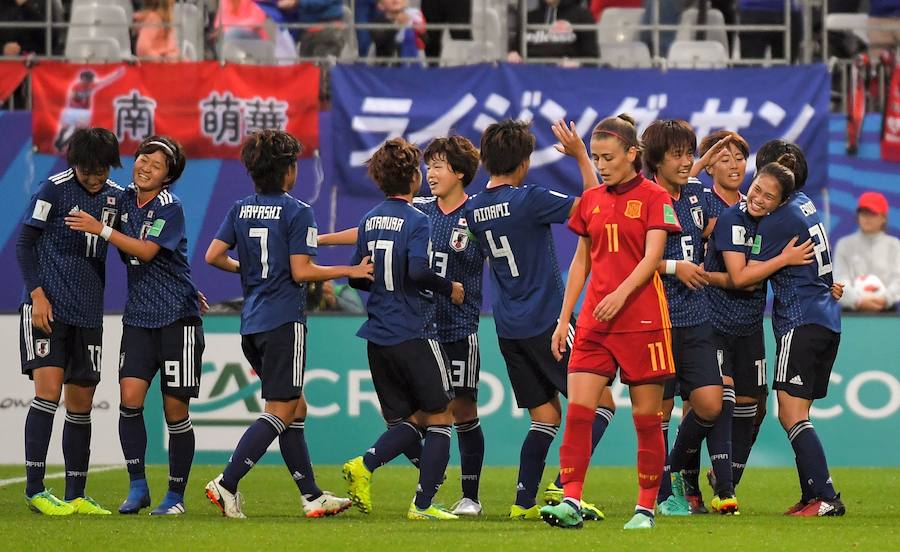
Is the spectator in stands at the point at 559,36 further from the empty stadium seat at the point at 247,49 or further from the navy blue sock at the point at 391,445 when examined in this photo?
the navy blue sock at the point at 391,445

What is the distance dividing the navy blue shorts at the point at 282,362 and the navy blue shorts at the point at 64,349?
1.06m

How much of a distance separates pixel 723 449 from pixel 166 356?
3052 mm

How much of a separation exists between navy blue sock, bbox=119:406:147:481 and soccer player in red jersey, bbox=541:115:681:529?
245 centimetres

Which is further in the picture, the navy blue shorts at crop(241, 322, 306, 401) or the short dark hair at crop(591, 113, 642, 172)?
the navy blue shorts at crop(241, 322, 306, 401)

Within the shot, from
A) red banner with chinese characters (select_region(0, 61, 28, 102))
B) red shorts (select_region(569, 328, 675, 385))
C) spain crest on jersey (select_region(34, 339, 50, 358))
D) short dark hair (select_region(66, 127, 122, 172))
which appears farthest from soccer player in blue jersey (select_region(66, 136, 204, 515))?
red banner with chinese characters (select_region(0, 61, 28, 102))

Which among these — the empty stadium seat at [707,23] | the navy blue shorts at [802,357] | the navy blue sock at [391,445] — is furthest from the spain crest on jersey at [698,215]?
the empty stadium seat at [707,23]

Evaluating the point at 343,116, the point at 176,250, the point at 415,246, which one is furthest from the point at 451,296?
the point at 343,116

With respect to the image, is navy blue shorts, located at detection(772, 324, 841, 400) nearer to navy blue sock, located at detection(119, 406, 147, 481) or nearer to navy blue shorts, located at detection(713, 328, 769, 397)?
navy blue shorts, located at detection(713, 328, 769, 397)

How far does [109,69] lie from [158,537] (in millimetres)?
8727

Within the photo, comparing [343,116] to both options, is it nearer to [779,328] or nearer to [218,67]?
[218,67]

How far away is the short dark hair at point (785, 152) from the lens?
851 centimetres

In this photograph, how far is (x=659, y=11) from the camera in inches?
635

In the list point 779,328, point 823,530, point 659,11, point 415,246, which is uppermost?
point 659,11

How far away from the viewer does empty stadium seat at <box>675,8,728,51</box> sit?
15865 mm
